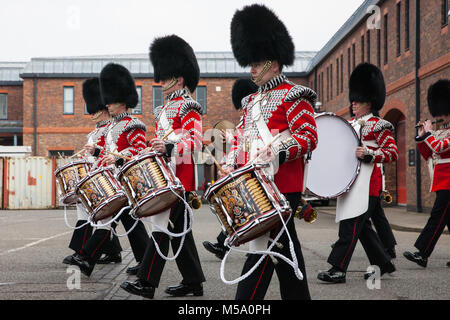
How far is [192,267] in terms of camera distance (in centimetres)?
564

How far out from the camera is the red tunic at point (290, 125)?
4.13 metres

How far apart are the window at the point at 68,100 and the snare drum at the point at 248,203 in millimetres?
33852

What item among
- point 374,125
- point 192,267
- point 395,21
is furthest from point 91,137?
point 395,21

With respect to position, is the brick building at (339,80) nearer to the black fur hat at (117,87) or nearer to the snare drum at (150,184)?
the black fur hat at (117,87)

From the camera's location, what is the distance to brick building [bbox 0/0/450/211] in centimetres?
1919

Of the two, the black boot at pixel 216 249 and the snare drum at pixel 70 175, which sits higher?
the snare drum at pixel 70 175

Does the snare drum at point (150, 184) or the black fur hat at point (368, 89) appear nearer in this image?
the snare drum at point (150, 184)

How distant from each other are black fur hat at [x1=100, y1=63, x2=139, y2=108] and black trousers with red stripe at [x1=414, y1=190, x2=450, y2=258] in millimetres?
3992

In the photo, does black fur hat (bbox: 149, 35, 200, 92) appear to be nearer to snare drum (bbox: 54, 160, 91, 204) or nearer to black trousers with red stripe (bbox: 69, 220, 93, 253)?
snare drum (bbox: 54, 160, 91, 204)

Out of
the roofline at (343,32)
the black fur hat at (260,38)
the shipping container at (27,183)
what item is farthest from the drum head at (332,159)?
the shipping container at (27,183)

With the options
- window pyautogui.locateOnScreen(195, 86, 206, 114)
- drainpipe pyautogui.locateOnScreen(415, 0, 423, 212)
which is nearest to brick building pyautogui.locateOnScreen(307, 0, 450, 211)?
drainpipe pyautogui.locateOnScreen(415, 0, 423, 212)

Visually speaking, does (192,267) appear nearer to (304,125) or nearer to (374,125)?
(304,125)
